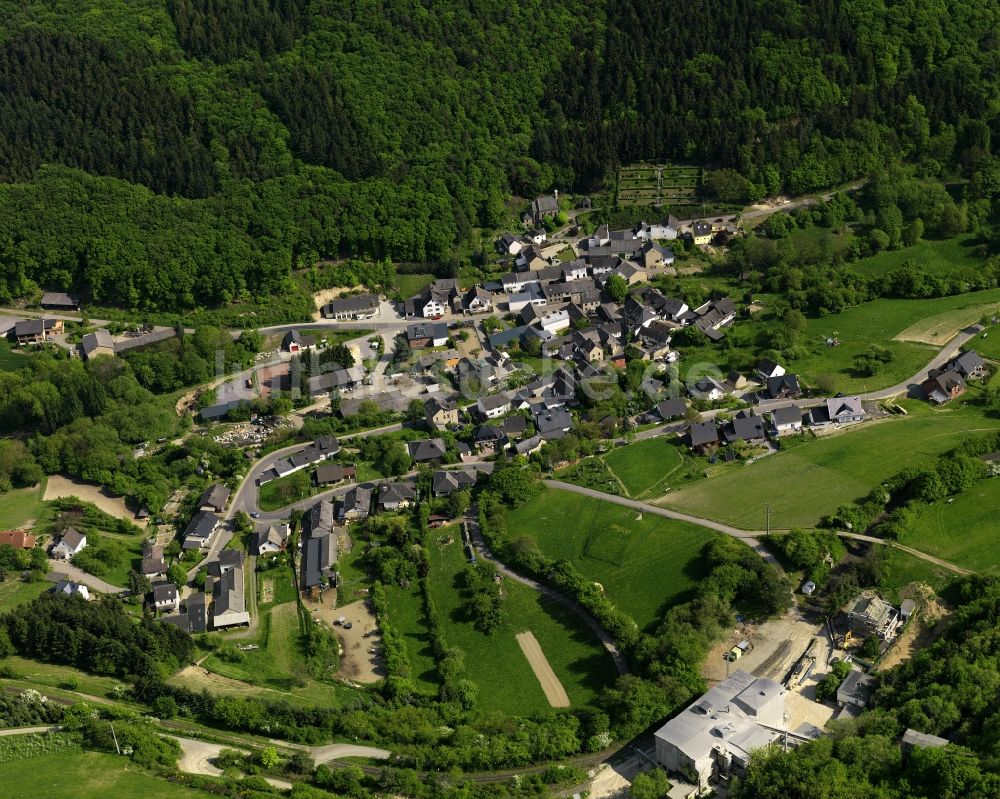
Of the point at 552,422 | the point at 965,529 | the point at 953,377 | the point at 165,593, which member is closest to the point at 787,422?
the point at 953,377

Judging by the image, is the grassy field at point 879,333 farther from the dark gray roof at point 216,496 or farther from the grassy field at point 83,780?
the grassy field at point 83,780

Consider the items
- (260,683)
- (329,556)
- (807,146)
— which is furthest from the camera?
(807,146)

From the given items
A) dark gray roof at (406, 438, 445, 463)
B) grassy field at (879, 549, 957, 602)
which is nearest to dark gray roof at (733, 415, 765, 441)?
grassy field at (879, 549, 957, 602)

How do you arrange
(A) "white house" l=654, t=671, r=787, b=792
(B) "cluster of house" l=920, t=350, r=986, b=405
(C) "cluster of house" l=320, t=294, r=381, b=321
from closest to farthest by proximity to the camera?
1. (A) "white house" l=654, t=671, r=787, b=792
2. (B) "cluster of house" l=920, t=350, r=986, b=405
3. (C) "cluster of house" l=320, t=294, r=381, b=321

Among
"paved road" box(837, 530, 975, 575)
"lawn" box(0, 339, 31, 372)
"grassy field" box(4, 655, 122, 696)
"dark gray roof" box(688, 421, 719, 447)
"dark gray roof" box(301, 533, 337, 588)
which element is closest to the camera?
"grassy field" box(4, 655, 122, 696)

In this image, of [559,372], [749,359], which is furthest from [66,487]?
[749,359]

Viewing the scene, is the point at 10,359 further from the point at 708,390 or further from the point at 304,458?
the point at 708,390

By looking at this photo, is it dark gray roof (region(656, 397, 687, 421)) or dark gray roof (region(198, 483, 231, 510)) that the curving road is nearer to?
dark gray roof (region(656, 397, 687, 421))

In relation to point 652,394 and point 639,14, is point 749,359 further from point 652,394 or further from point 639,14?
point 639,14
